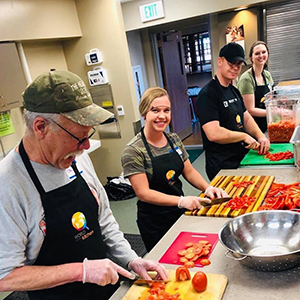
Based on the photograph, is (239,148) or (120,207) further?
(120,207)

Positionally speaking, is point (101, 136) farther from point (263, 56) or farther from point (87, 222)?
point (87, 222)

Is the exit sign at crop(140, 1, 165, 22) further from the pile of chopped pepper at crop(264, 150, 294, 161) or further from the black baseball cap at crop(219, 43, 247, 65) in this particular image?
the pile of chopped pepper at crop(264, 150, 294, 161)

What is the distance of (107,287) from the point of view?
1315 millimetres

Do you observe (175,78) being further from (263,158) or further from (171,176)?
(171,176)

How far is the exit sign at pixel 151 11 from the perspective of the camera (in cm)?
420

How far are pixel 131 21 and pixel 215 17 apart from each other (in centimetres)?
136

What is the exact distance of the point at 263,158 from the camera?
7.59ft

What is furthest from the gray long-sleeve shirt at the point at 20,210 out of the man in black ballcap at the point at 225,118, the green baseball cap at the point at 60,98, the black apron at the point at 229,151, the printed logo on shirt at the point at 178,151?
the black apron at the point at 229,151

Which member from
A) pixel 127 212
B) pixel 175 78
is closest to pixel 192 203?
pixel 127 212

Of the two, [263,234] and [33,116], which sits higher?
[33,116]

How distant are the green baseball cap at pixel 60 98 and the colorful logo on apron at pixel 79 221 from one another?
0.39 meters

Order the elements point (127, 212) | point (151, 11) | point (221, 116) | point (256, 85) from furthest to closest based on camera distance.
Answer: point (151, 11), point (127, 212), point (256, 85), point (221, 116)

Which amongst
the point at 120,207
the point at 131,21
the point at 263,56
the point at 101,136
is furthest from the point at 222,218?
the point at 131,21

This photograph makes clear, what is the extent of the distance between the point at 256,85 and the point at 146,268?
8.55 feet
